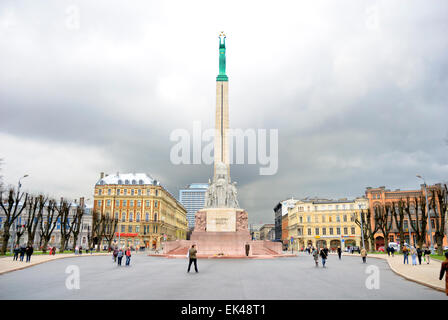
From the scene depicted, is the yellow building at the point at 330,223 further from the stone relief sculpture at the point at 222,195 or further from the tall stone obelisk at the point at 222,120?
the stone relief sculpture at the point at 222,195

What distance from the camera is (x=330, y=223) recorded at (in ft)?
257

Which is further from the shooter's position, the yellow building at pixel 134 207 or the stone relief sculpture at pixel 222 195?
the yellow building at pixel 134 207

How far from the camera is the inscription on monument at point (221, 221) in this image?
3888 centimetres

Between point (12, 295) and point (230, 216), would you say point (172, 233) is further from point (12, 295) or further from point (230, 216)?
point (12, 295)

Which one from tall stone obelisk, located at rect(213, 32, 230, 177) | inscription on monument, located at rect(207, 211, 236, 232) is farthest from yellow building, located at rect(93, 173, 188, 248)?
inscription on monument, located at rect(207, 211, 236, 232)

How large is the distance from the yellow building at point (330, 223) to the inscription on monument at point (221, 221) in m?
43.3

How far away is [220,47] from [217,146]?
707 inches

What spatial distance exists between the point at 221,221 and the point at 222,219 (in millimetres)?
262

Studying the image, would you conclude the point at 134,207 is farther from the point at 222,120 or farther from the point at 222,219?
the point at 222,219

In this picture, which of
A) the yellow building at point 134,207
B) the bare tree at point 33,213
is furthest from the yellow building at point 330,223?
the bare tree at point 33,213

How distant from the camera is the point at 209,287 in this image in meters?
12.1
